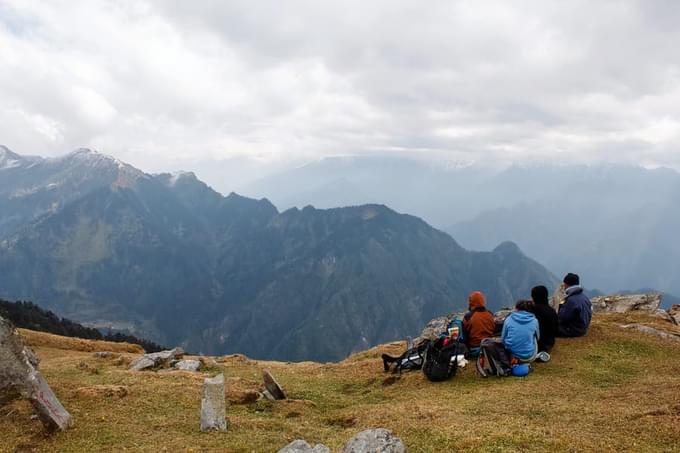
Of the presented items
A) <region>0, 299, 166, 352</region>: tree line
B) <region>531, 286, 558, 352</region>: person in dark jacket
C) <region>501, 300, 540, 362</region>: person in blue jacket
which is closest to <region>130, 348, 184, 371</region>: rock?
<region>501, 300, 540, 362</region>: person in blue jacket

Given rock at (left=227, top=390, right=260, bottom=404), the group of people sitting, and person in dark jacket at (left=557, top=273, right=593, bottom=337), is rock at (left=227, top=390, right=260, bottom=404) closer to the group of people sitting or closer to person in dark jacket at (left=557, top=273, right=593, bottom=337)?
the group of people sitting

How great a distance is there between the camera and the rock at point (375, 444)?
1192cm

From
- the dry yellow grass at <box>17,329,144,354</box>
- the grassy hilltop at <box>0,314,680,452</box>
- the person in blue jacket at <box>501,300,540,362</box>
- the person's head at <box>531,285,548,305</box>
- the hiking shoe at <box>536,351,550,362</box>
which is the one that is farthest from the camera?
the dry yellow grass at <box>17,329,144,354</box>

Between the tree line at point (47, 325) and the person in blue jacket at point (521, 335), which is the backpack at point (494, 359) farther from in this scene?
the tree line at point (47, 325)

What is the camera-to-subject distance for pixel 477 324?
24469 mm

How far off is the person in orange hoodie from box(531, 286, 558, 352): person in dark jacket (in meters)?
2.58

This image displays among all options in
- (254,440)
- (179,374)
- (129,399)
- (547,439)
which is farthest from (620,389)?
(179,374)

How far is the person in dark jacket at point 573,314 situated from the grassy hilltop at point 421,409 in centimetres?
63

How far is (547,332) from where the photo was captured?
2500cm

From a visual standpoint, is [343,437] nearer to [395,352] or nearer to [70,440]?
[70,440]

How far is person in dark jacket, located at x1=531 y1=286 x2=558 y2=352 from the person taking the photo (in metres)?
24.6

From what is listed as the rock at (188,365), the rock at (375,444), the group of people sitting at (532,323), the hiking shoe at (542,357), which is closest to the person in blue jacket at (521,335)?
the group of people sitting at (532,323)

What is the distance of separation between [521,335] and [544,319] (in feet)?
10.6

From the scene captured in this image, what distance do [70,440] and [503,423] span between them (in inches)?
551
